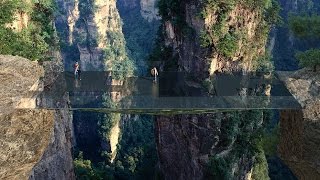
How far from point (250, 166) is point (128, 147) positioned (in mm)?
21184

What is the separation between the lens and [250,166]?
55.8 ft

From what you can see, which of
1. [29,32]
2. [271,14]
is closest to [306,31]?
[29,32]

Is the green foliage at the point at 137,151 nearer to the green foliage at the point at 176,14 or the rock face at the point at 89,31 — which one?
the rock face at the point at 89,31

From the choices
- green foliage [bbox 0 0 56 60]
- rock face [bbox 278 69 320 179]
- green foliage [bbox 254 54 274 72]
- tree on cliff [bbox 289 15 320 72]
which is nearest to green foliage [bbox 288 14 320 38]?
tree on cliff [bbox 289 15 320 72]

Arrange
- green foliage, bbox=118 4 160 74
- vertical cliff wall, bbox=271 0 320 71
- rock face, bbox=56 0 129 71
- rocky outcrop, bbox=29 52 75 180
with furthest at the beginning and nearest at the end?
green foliage, bbox=118 4 160 74 < rock face, bbox=56 0 129 71 < vertical cliff wall, bbox=271 0 320 71 < rocky outcrop, bbox=29 52 75 180

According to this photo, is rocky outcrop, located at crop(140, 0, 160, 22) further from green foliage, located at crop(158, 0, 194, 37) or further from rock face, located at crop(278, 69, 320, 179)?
rock face, located at crop(278, 69, 320, 179)

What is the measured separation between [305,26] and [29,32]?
798cm

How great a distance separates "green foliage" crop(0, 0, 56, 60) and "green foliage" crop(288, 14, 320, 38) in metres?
7.17

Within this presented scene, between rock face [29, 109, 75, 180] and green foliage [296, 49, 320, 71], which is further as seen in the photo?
rock face [29, 109, 75, 180]

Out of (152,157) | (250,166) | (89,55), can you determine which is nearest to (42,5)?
(250,166)

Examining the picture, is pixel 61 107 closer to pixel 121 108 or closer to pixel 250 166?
pixel 121 108

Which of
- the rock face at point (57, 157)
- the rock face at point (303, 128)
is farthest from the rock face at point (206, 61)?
the rock face at point (303, 128)

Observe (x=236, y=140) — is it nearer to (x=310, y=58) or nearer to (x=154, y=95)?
(x=154, y=95)

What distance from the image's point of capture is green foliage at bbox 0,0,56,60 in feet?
36.4
